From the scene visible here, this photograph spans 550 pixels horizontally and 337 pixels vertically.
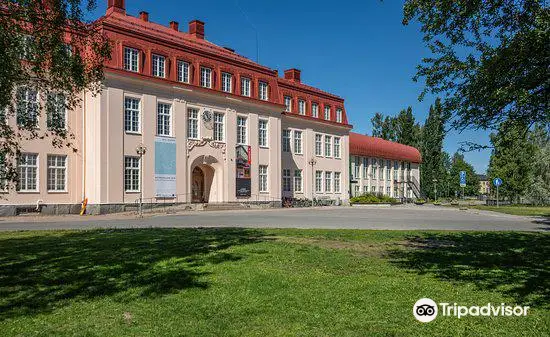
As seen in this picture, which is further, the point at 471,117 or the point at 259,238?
the point at 259,238

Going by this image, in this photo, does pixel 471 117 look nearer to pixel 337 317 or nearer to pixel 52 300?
pixel 337 317

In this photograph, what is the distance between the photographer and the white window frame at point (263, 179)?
141 ft

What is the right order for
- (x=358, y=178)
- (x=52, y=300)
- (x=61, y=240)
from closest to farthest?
(x=52, y=300), (x=61, y=240), (x=358, y=178)

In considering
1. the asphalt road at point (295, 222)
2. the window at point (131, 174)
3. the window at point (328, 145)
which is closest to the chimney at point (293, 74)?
the window at point (328, 145)

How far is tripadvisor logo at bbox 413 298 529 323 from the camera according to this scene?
5.50 meters

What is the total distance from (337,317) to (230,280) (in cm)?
244

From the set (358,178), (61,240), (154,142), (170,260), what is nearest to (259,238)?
(170,260)

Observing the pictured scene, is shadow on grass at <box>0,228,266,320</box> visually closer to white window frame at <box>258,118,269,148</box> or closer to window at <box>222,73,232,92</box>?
window at <box>222,73,232,92</box>

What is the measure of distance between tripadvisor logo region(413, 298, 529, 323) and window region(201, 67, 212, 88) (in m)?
33.9

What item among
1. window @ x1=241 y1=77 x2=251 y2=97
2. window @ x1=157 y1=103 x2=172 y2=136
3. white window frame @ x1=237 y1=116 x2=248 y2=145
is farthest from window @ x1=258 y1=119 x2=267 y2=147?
window @ x1=157 y1=103 x2=172 y2=136

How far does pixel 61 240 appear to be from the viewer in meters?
13.0

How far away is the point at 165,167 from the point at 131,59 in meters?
7.99

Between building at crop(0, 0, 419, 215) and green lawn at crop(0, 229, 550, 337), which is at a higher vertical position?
building at crop(0, 0, 419, 215)

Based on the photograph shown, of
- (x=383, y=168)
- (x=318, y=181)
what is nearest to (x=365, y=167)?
(x=383, y=168)
